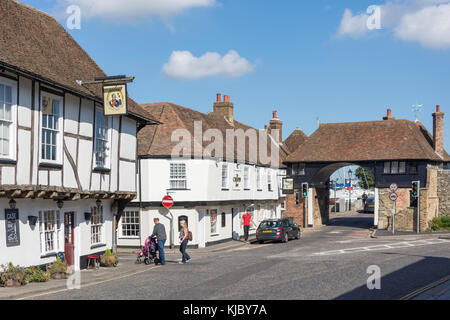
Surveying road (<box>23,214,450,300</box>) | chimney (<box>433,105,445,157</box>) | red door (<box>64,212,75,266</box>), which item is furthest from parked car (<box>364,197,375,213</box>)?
red door (<box>64,212,75,266</box>)

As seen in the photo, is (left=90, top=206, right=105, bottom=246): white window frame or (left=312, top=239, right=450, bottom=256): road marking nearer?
(left=90, top=206, right=105, bottom=246): white window frame

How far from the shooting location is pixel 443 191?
149 feet

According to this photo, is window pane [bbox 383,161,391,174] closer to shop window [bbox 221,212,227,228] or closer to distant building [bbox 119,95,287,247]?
distant building [bbox 119,95,287,247]

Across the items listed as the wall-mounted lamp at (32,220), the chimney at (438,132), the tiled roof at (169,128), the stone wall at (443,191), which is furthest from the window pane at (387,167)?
the wall-mounted lamp at (32,220)

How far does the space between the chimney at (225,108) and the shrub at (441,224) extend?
17104 millimetres

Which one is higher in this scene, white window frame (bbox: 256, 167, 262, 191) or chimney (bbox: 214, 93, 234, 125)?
chimney (bbox: 214, 93, 234, 125)

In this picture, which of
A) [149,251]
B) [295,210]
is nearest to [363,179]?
[295,210]

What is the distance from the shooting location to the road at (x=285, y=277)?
13.6 metres

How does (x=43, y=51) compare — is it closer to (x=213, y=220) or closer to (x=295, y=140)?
(x=213, y=220)

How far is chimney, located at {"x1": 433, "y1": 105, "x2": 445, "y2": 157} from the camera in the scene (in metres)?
46.7

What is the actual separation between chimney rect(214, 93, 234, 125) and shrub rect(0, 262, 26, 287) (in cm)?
2803

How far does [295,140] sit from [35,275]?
139 feet
